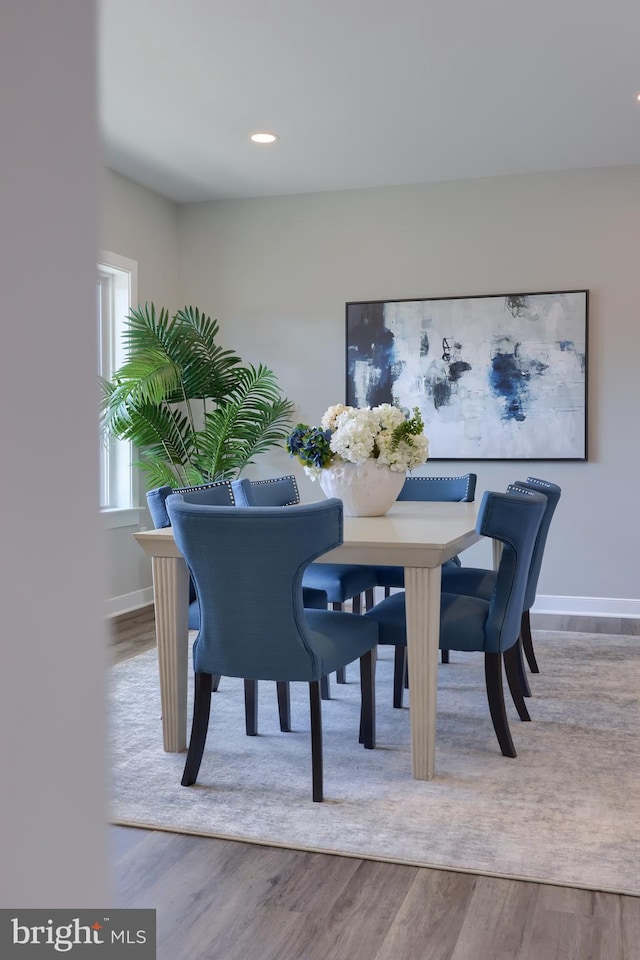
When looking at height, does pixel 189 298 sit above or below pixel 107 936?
above

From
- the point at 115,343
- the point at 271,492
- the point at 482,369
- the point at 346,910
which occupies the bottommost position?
the point at 346,910

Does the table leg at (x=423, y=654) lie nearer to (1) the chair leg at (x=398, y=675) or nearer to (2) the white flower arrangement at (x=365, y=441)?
(1) the chair leg at (x=398, y=675)

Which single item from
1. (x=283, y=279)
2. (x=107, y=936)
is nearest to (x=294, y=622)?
(x=107, y=936)

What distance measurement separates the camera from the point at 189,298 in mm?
6242

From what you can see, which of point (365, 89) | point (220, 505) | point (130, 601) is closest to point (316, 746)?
point (220, 505)

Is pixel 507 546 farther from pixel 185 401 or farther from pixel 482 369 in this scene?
pixel 185 401

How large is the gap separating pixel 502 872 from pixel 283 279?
15.1 ft

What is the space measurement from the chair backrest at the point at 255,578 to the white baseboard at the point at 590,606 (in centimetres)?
331

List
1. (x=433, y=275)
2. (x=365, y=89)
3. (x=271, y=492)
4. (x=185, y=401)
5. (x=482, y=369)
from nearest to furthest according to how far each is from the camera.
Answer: (x=271, y=492) → (x=365, y=89) → (x=482, y=369) → (x=433, y=275) → (x=185, y=401)

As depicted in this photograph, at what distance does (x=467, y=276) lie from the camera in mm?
5625

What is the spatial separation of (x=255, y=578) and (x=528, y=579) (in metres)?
1.41

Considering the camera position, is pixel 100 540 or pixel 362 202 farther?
pixel 362 202

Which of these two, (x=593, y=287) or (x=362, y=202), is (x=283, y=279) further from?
(x=593, y=287)

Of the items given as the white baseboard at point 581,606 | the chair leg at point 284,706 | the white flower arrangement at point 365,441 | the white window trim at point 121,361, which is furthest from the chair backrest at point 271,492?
the white baseboard at point 581,606
